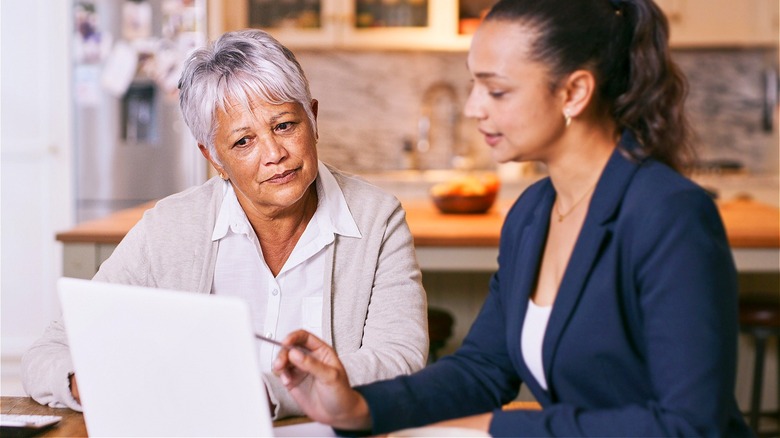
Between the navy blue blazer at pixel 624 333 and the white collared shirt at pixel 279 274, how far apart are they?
39cm

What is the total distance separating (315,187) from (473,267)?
1265mm

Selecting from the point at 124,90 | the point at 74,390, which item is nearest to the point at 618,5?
the point at 74,390

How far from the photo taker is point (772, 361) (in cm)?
355

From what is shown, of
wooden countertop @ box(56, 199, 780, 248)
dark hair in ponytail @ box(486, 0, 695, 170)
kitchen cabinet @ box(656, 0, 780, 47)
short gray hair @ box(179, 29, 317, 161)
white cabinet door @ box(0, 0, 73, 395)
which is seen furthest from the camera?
kitchen cabinet @ box(656, 0, 780, 47)

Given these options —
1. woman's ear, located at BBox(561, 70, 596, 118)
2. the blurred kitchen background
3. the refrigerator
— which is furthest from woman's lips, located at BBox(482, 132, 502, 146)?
the refrigerator

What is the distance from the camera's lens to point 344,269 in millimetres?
1745

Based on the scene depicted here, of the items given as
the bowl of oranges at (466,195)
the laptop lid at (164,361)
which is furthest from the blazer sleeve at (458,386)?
the bowl of oranges at (466,195)

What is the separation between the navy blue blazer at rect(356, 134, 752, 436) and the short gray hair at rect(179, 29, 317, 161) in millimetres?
505

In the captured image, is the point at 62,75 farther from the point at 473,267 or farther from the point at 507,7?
the point at 507,7

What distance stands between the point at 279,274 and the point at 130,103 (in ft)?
10.5

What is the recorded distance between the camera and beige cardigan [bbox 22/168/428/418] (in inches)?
66.1

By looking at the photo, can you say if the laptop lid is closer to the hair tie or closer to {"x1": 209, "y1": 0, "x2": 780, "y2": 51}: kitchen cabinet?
the hair tie

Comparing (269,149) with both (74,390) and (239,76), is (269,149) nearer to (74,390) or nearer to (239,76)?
(239,76)

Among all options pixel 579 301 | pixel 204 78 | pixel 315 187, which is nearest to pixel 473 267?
pixel 315 187
